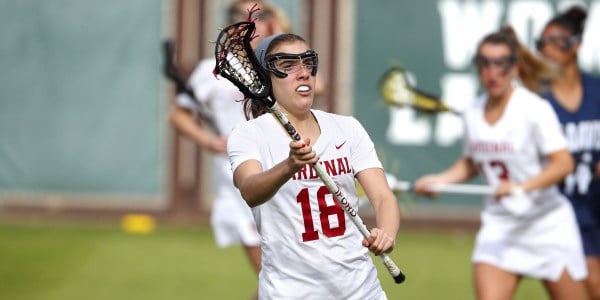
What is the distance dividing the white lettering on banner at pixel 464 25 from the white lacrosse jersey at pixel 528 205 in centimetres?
637

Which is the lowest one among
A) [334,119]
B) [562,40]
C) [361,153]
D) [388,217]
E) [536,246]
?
[536,246]

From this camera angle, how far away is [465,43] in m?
14.3

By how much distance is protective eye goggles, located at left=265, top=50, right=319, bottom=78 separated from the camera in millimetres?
5555

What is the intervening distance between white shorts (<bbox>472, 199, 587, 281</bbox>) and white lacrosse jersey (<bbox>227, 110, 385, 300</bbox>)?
220 centimetres

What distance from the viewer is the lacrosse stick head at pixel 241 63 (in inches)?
209

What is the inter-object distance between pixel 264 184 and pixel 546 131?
2.84 metres

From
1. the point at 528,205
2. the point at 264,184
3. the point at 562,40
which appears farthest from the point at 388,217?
the point at 562,40

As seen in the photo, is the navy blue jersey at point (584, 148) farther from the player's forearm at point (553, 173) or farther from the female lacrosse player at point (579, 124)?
the player's forearm at point (553, 173)

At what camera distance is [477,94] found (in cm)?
1420

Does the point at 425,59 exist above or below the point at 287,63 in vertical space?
below

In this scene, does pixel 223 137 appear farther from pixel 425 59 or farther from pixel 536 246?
pixel 425 59

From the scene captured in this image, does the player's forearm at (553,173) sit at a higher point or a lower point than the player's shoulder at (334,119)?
lower

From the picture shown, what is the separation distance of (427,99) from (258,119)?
3884mm

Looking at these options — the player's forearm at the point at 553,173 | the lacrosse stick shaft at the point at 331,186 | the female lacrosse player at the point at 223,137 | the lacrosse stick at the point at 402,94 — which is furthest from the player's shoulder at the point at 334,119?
the lacrosse stick at the point at 402,94
